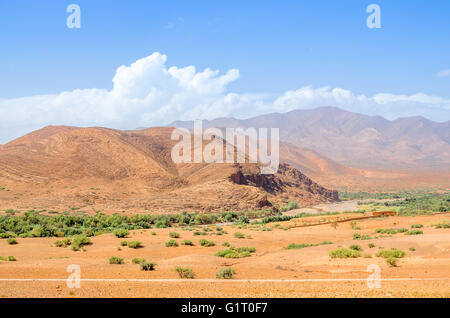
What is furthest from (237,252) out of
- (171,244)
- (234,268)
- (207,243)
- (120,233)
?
(120,233)

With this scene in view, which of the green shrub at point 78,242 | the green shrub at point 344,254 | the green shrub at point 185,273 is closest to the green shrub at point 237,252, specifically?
the green shrub at point 344,254

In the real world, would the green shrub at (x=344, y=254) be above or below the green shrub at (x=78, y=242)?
above

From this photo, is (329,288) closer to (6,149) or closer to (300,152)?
(6,149)

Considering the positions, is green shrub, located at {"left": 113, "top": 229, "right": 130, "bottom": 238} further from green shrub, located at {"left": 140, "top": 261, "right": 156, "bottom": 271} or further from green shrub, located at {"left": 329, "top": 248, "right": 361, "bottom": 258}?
green shrub, located at {"left": 329, "top": 248, "right": 361, "bottom": 258}

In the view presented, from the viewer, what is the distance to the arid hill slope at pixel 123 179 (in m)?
48.5

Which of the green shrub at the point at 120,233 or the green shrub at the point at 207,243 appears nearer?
the green shrub at the point at 207,243

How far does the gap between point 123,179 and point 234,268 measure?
4625 centimetres

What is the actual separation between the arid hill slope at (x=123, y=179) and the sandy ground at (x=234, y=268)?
23.8 meters

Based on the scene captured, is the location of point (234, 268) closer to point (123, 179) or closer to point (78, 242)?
point (78, 242)

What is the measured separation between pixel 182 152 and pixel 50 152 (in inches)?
851

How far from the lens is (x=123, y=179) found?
5959 cm

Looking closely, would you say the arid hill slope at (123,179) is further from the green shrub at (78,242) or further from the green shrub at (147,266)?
the green shrub at (147,266)

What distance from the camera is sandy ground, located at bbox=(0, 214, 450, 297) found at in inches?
417

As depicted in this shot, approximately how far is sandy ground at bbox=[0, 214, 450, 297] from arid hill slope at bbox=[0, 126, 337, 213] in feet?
78.1
